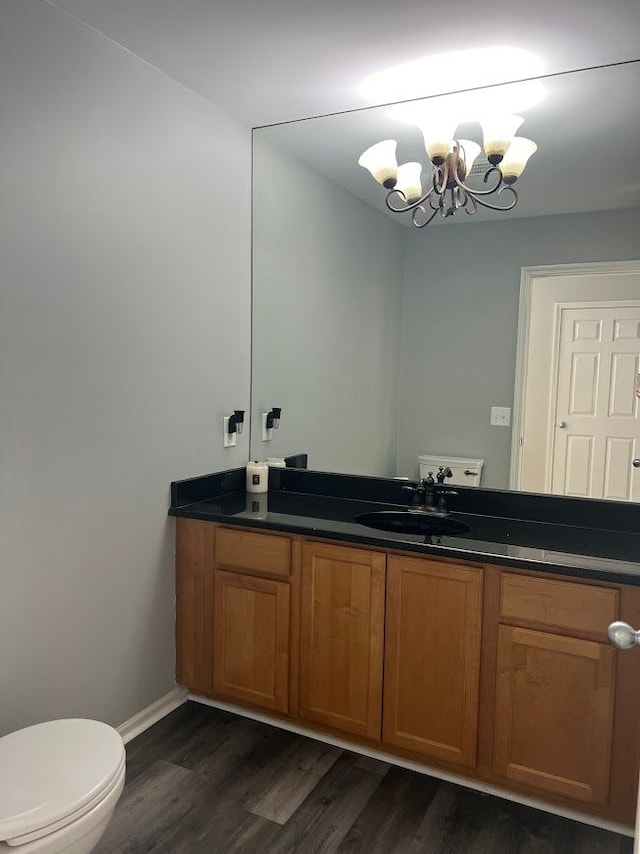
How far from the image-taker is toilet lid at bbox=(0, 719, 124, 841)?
1.37m

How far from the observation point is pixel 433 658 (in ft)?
6.73

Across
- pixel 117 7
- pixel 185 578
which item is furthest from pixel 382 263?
pixel 185 578

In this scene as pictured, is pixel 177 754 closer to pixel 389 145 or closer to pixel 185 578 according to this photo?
pixel 185 578

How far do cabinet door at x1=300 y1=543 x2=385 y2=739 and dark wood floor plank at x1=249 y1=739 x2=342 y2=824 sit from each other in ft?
0.35

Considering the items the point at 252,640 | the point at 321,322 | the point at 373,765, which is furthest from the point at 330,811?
the point at 321,322

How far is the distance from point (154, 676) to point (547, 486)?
1611mm

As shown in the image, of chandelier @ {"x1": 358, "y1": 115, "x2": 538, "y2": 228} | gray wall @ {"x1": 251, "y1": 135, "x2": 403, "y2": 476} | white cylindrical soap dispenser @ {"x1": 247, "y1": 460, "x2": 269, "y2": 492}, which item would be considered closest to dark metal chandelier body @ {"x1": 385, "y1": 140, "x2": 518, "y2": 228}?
chandelier @ {"x1": 358, "y1": 115, "x2": 538, "y2": 228}

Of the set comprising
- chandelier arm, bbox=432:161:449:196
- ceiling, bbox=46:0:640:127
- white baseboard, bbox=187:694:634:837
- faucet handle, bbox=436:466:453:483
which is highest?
ceiling, bbox=46:0:640:127

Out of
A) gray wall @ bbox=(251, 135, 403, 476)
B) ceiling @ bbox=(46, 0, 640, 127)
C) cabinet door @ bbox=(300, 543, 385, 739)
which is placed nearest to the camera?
ceiling @ bbox=(46, 0, 640, 127)

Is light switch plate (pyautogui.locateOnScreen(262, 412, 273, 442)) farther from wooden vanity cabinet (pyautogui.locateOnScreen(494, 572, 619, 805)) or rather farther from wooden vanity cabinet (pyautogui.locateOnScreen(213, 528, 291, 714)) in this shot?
wooden vanity cabinet (pyautogui.locateOnScreen(494, 572, 619, 805))

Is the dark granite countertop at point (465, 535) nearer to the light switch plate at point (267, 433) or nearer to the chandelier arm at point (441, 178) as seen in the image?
the light switch plate at point (267, 433)

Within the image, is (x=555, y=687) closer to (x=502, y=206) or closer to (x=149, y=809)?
(x=149, y=809)

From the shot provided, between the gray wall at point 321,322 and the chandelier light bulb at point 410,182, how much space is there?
179mm

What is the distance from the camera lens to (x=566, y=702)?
1879mm
